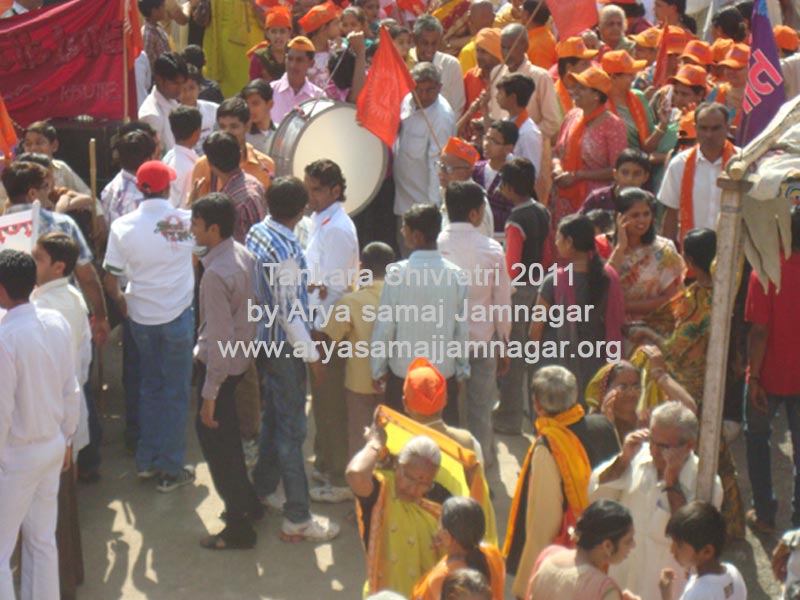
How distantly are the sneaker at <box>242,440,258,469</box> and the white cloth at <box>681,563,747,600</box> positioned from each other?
3.78m

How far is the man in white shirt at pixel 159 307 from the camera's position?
791 cm

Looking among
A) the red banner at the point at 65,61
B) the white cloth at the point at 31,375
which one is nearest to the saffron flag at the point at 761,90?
the white cloth at the point at 31,375

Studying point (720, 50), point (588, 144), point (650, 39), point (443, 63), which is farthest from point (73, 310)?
point (650, 39)

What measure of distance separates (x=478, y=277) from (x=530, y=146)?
2.06 meters

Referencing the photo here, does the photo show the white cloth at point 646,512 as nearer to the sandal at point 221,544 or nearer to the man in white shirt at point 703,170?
the sandal at point 221,544

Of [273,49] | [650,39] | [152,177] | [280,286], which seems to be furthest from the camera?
[650,39]

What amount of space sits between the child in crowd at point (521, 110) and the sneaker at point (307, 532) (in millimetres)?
3292

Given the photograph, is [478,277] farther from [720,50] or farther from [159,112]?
[720,50]

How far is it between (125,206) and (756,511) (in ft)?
14.0

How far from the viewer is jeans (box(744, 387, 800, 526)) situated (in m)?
7.51

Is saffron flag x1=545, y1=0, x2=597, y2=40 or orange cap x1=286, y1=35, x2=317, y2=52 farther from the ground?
saffron flag x1=545, y1=0, x2=597, y2=40

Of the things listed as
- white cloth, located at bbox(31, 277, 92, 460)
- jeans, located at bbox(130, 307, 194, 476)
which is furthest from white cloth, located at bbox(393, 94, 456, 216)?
white cloth, located at bbox(31, 277, 92, 460)

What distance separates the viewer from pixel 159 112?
34.5ft

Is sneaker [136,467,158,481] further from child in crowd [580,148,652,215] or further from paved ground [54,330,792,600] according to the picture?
child in crowd [580,148,652,215]
